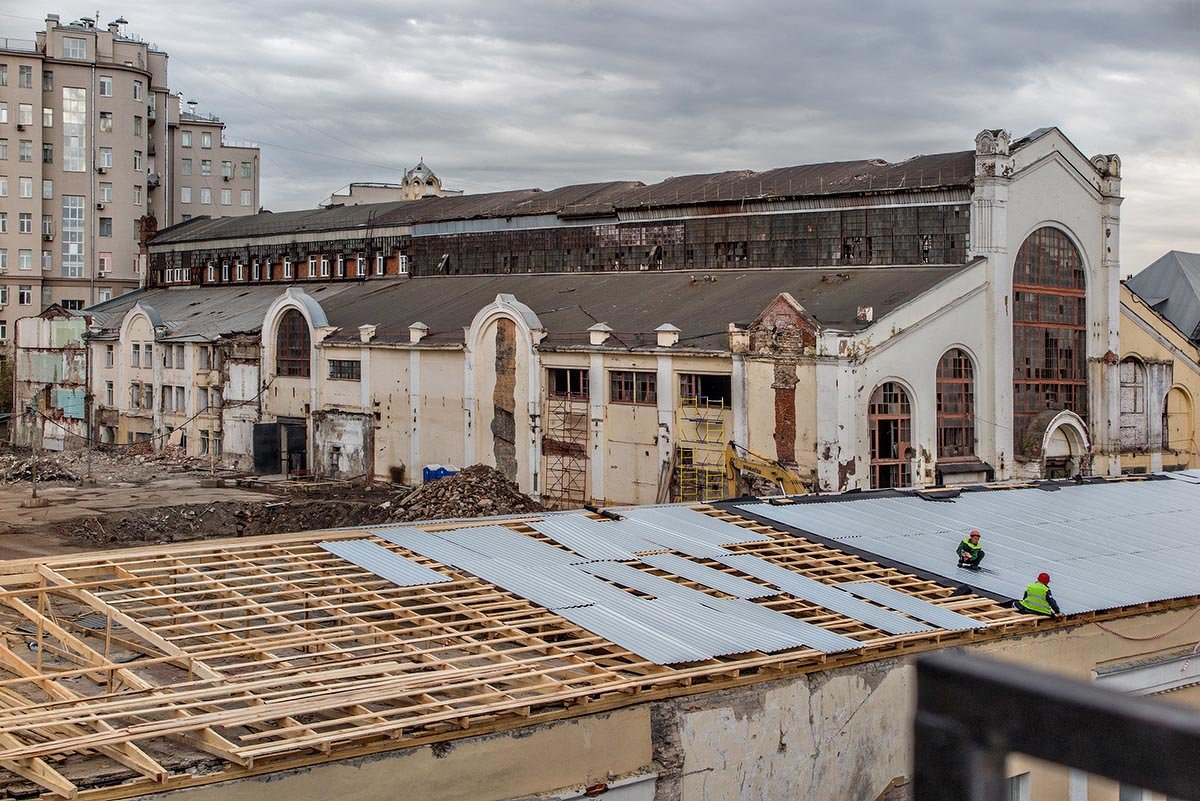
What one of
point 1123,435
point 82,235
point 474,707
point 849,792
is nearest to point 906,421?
point 1123,435

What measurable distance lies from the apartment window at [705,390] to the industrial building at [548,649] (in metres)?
11.6

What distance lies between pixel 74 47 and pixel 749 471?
201 feet

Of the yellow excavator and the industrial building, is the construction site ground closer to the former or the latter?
the yellow excavator

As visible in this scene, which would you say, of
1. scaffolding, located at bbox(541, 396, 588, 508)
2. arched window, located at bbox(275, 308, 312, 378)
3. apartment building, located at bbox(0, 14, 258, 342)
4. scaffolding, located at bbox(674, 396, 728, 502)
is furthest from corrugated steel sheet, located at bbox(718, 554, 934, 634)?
apartment building, located at bbox(0, 14, 258, 342)

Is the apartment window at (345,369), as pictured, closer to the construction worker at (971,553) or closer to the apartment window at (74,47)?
the construction worker at (971,553)

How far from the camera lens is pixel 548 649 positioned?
15.2 m

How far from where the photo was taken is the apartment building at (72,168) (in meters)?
75.0

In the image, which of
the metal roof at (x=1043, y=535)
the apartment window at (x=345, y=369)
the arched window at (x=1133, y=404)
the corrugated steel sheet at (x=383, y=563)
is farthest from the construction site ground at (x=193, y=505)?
the arched window at (x=1133, y=404)

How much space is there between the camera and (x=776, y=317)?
3453cm

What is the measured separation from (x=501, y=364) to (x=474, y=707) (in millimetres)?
29935

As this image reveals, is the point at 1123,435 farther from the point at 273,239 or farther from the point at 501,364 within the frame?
the point at 273,239

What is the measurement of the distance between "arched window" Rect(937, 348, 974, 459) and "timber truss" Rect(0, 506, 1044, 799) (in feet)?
55.8

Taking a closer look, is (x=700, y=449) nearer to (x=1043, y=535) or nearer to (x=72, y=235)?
(x=1043, y=535)

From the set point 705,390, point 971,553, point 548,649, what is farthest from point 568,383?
point 548,649
